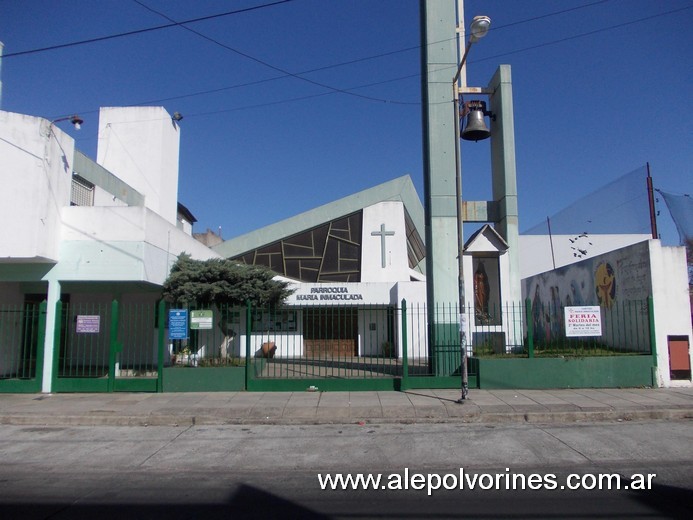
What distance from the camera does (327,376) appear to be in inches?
578

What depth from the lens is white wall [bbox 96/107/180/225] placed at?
2178 centimetres

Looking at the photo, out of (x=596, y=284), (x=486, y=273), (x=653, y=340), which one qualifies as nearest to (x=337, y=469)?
(x=486, y=273)

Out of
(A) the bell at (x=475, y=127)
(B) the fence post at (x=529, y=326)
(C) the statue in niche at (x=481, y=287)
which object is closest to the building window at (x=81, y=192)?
(A) the bell at (x=475, y=127)

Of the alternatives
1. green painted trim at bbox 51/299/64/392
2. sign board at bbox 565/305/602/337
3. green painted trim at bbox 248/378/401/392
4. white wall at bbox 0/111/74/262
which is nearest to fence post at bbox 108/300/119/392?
green painted trim at bbox 51/299/64/392

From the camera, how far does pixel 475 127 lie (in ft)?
47.7

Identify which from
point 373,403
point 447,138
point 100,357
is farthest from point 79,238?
point 447,138

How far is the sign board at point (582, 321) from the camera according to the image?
551 inches

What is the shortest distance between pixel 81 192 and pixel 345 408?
11811 millimetres

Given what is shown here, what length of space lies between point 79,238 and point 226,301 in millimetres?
5329

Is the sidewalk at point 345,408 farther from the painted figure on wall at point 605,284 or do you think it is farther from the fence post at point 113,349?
the painted figure on wall at point 605,284

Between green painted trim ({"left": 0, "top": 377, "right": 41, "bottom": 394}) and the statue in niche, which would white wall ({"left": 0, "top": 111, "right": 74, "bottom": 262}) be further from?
the statue in niche

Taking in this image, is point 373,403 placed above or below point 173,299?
below

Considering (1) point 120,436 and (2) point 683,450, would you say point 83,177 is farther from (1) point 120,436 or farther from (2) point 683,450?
(2) point 683,450

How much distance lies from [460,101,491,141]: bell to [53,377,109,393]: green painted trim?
1115 cm
